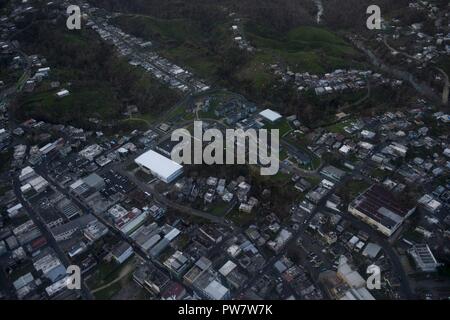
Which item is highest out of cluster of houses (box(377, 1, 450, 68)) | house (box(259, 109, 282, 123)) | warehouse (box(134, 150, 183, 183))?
cluster of houses (box(377, 1, 450, 68))

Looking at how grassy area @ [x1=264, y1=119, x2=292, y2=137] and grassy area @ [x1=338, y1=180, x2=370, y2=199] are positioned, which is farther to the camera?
grassy area @ [x1=264, y1=119, x2=292, y2=137]

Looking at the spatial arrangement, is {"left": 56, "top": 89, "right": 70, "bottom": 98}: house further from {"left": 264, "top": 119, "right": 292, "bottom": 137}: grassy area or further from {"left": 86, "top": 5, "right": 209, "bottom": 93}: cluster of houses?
{"left": 264, "top": 119, "right": 292, "bottom": 137}: grassy area

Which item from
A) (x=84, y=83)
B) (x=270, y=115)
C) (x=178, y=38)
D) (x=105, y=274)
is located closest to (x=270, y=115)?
(x=270, y=115)

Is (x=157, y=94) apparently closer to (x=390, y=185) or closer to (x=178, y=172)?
(x=178, y=172)

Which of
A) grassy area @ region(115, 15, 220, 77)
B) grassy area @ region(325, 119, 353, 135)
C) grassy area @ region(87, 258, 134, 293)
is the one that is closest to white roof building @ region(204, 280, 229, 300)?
grassy area @ region(87, 258, 134, 293)

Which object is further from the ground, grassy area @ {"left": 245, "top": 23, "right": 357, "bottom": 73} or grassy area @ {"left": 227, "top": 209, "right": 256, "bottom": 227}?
grassy area @ {"left": 245, "top": 23, "right": 357, "bottom": 73}
